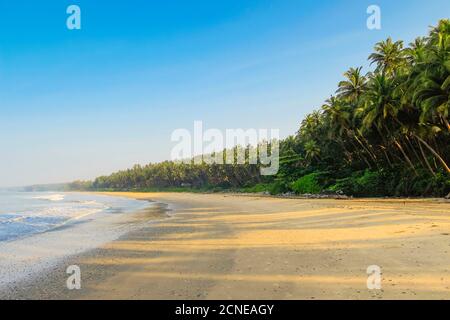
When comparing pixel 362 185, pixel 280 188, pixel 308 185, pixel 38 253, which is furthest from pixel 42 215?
pixel 280 188

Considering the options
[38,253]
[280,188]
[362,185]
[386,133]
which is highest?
[386,133]

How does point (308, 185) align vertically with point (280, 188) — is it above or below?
above

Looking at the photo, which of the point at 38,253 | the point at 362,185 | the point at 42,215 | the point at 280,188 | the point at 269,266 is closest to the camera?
the point at 269,266

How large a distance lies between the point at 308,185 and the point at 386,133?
1421 centimetres

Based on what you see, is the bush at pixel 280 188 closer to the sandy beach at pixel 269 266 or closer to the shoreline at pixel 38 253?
the shoreline at pixel 38 253

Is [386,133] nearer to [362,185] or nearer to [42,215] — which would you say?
[362,185]

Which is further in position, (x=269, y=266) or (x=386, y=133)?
(x=386, y=133)

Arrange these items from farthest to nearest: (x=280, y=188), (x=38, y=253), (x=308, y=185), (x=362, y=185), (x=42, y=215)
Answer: (x=280, y=188), (x=308, y=185), (x=362, y=185), (x=42, y=215), (x=38, y=253)

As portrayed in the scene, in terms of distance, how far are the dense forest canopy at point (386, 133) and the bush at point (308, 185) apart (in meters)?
0.15

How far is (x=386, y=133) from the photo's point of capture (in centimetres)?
4434

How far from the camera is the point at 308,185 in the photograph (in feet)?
180

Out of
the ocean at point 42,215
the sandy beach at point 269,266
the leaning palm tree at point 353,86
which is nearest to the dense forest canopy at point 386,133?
the leaning palm tree at point 353,86

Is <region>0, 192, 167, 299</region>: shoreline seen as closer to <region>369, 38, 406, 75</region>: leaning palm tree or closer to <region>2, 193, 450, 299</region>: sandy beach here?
<region>2, 193, 450, 299</region>: sandy beach
